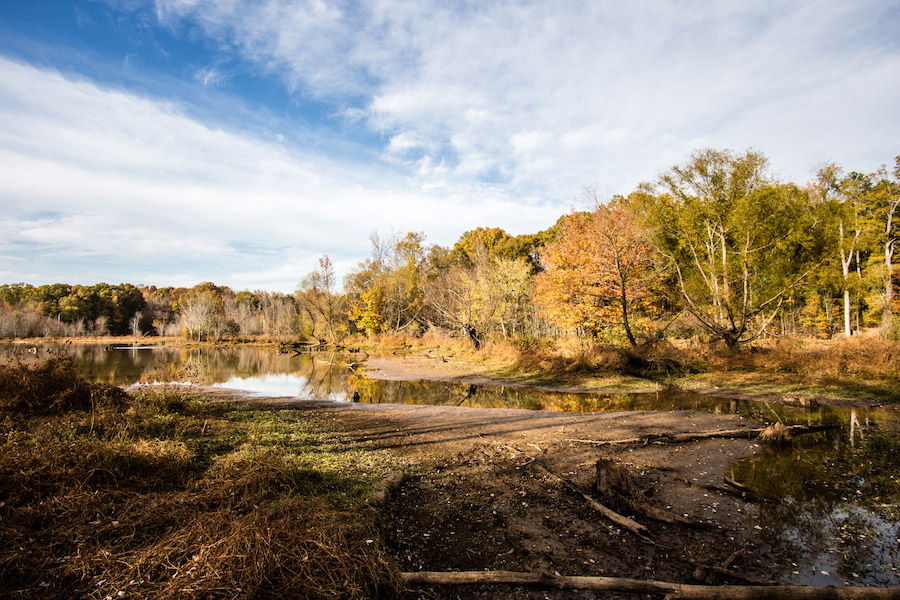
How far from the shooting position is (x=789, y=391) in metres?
16.0

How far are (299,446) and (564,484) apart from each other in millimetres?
5701

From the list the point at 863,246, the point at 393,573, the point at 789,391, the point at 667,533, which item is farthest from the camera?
the point at 863,246

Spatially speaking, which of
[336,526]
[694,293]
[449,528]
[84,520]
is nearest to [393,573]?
[336,526]

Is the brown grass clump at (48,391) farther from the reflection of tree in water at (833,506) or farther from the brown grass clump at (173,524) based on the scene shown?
the reflection of tree in water at (833,506)

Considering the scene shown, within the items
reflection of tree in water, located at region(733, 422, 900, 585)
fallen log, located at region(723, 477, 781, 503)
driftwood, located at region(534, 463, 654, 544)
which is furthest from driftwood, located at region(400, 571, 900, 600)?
fallen log, located at region(723, 477, 781, 503)

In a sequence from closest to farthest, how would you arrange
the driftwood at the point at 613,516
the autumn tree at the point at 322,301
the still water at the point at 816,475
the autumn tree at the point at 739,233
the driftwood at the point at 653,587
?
the driftwood at the point at 653,587 < the still water at the point at 816,475 < the driftwood at the point at 613,516 < the autumn tree at the point at 739,233 < the autumn tree at the point at 322,301

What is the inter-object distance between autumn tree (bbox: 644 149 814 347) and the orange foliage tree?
2.17 metres

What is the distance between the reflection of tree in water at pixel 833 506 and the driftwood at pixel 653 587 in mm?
929

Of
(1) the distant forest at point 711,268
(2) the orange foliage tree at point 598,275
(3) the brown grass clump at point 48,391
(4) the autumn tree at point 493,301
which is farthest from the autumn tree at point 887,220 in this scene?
(3) the brown grass clump at point 48,391

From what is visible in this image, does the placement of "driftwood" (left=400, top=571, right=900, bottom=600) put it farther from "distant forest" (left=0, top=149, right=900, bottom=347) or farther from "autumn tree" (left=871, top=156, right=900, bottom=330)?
"autumn tree" (left=871, top=156, right=900, bottom=330)

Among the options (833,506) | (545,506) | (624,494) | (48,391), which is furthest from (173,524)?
(833,506)

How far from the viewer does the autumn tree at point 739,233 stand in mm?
21000

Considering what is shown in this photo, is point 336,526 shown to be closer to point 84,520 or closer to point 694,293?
point 84,520

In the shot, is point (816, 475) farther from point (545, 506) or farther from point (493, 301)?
point (493, 301)
